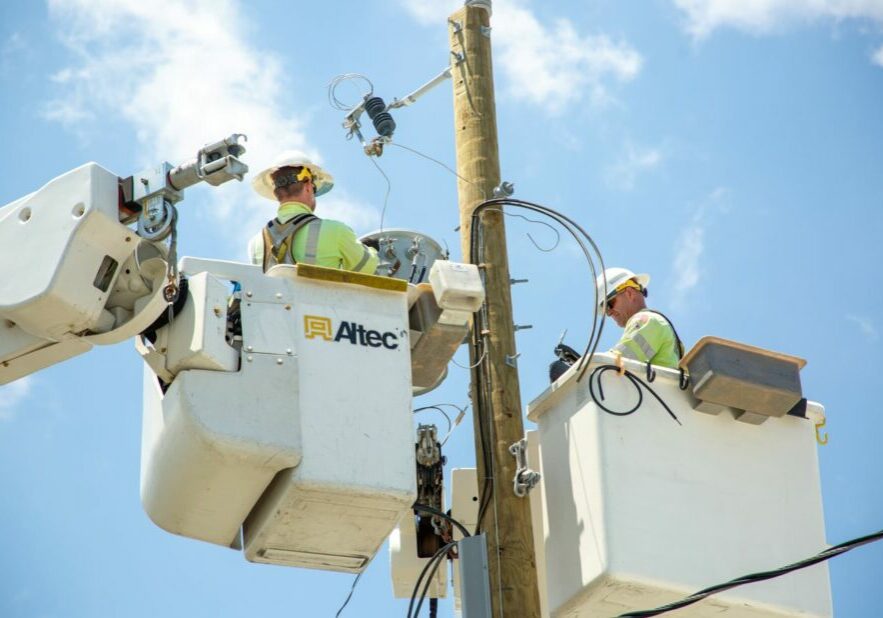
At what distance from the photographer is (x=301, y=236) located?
425 inches

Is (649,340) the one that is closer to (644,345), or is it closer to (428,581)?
(644,345)

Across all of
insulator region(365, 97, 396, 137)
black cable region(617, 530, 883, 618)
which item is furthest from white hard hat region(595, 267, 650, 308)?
black cable region(617, 530, 883, 618)

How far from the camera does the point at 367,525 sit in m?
9.96

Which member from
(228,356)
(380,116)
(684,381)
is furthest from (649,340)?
(228,356)

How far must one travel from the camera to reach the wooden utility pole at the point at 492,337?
35.0 ft

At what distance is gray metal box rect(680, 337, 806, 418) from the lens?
1107cm

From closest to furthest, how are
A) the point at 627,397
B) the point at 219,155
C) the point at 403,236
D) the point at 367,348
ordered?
the point at 219,155 < the point at 367,348 < the point at 627,397 < the point at 403,236

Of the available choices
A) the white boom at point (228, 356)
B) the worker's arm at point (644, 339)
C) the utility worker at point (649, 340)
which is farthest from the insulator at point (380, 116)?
the white boom at point (228, 356)

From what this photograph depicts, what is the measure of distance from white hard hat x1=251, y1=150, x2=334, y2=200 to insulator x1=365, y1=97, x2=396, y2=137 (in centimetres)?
120

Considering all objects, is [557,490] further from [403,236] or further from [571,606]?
[403,236]

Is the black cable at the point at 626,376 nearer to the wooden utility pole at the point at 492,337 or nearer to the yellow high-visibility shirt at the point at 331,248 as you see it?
the wooden utility pole at the point at 492,337

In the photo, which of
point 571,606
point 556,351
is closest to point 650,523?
point 571,606

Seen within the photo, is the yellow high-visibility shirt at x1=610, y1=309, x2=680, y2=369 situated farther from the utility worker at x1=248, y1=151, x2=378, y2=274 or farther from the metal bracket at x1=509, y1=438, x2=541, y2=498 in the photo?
the utility worker at x1=248, y1=151, x2=378, y2=274

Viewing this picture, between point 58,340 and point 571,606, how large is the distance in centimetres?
317
